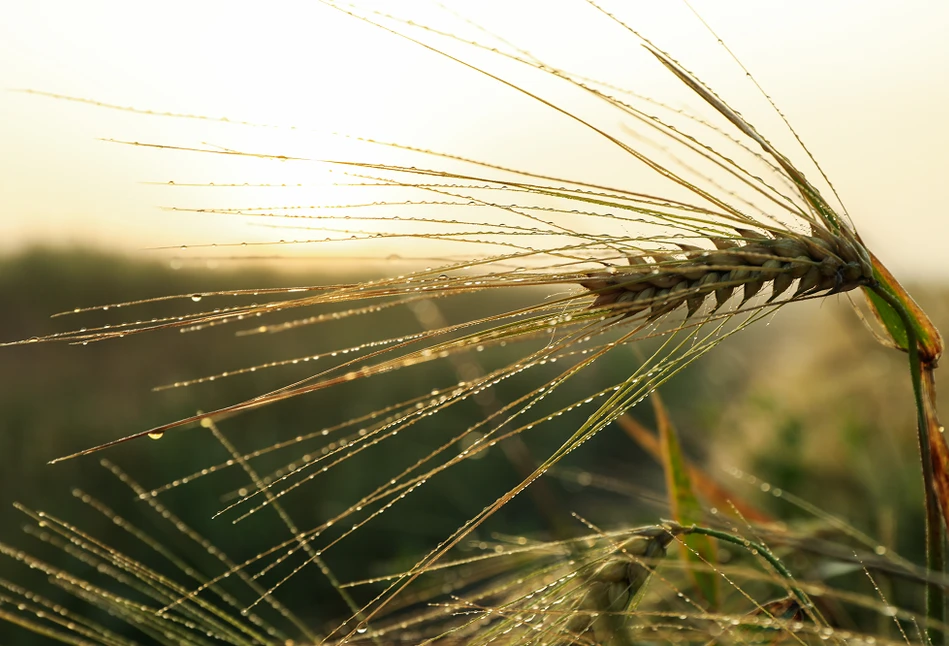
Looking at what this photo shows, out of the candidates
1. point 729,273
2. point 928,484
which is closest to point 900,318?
point 928,484

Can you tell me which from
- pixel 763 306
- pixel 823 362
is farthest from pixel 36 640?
pixel 823 362

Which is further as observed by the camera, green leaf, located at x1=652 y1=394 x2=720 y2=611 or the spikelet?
green leaf, located at x1=652 y1=394 x2=720 y2=611

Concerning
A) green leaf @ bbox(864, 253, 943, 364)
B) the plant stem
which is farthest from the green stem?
the plant stem

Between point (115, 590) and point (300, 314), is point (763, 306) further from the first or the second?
point (300, 314)

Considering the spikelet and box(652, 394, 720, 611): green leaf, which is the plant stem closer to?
the spikelet

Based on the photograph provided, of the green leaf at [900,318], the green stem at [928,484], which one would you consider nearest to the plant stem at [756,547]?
the green stem at [928,484]

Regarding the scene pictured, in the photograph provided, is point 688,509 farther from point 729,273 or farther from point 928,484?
point 729,273

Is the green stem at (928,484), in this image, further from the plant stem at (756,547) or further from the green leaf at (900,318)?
the plant stem at (756,547)

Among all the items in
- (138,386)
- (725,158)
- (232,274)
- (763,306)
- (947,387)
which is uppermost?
(232,274)
